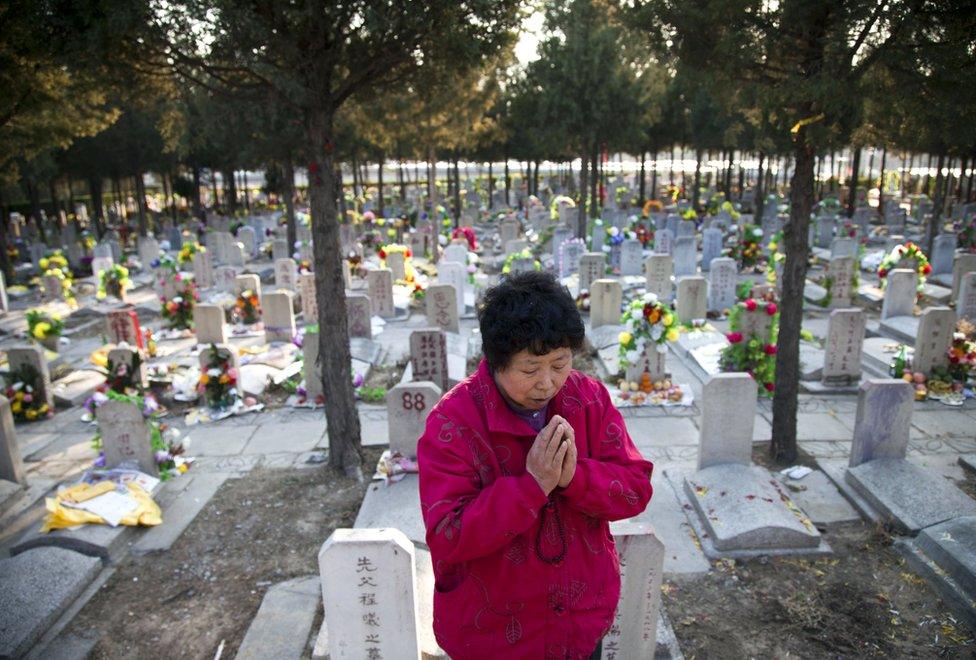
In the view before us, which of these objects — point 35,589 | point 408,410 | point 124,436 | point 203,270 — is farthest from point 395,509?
point 203,270

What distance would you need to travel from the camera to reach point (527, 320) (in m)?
2.15

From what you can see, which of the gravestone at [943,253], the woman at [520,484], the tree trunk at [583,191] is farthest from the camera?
the tree trunk at [583,191]

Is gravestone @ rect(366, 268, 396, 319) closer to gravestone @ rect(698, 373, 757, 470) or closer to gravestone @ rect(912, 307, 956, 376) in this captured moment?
gravestone @ rect(698, 373, 757, 470)

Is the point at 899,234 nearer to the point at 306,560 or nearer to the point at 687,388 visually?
the point at 687,388

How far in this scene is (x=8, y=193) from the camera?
23.8 m

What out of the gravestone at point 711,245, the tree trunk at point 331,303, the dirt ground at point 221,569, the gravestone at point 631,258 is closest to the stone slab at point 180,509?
the dirt ground at point 221,569

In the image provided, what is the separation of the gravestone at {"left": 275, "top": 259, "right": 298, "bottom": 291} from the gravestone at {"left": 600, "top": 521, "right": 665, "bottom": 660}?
13.2 m

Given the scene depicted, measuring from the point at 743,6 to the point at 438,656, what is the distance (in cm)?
559

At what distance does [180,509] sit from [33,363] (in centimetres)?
457

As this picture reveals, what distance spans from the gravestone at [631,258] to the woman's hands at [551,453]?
14.8 m

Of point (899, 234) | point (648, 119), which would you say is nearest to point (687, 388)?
point (648, 119)

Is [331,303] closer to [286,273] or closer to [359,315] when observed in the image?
[359,315]

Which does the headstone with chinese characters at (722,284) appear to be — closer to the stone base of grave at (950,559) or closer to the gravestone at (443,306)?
the gravestone at (443,306)

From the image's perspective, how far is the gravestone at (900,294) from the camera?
460 inches
